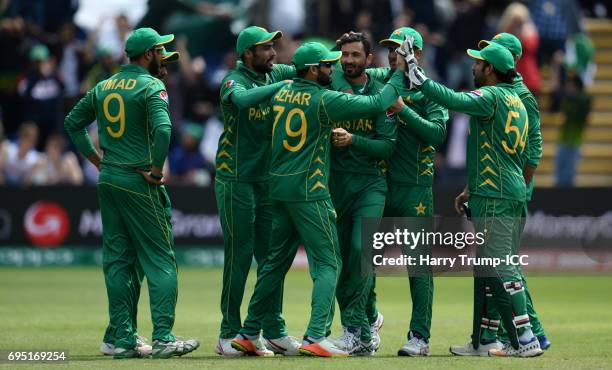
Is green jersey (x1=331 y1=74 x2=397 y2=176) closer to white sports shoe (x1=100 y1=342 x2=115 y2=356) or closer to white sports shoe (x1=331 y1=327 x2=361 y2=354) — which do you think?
white sports shoe (x1=331 y1=327 x2=361 y2=354)

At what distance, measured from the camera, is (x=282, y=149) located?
1150cm

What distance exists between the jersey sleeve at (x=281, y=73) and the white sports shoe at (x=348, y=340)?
2432 mm

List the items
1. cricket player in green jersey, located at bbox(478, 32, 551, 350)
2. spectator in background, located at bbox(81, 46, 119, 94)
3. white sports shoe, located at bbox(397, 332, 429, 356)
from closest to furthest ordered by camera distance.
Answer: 1. white sports shoe, located at bbox(397, 332, 429, 356)
2. cricket player in green jersey, located at bbox(478, 32, 551, 350)
3. spectator in background, located at bbox(81, 46, 119, 94)

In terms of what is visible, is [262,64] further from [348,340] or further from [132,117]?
[348,340]

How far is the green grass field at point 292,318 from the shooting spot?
36.2 feet

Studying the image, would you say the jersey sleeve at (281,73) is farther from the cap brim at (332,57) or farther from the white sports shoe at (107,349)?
the white sports shoe at (107,349)

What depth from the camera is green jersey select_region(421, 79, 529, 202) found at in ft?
38.1

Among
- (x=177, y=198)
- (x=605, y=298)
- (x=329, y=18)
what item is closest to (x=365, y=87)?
(x=605, y=298)

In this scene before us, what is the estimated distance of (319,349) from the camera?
446 inches

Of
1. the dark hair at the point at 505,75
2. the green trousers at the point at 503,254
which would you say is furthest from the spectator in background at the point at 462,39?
the green trousers at the point at 503,254

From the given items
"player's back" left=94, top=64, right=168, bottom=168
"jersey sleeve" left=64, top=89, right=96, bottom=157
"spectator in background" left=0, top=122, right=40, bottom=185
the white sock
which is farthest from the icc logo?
the white sock

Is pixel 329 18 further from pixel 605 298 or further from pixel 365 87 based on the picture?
pixel 365 87

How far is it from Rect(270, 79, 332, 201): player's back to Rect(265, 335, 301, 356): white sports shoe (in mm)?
1389

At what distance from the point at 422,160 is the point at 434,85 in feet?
3.38
